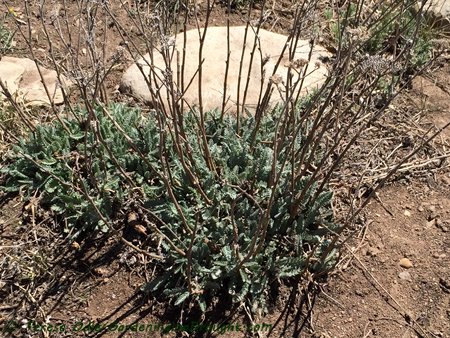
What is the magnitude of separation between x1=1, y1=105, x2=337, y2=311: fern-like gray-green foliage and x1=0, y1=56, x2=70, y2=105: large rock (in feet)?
1.49

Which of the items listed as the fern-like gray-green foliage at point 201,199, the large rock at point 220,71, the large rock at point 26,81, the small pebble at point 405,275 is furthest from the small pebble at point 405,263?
the large rock at point 26,81

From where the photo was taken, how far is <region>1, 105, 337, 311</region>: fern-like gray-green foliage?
2900mm

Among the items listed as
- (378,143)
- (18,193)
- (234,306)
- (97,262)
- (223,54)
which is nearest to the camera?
(234,306)

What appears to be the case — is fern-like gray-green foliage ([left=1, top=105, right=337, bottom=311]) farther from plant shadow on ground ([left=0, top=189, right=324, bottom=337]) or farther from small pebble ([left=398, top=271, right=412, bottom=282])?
small pebble ([left=398, top=271, right=412, bottom=282])

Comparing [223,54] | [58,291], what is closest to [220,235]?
[58,291]

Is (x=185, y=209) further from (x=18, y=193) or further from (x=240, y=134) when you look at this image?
(x=18, y=193)

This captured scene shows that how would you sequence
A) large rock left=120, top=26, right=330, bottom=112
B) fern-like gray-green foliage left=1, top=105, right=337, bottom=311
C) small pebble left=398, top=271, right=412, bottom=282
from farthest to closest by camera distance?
large rock left=120, top=26, right=330, bottom=112
small pebble left=398, top=271, right=412, bottom=282
fern-like gray-green foliage left=1, top=105, right=337, bottom=311

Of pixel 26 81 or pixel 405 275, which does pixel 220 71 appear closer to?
pixel 26 81

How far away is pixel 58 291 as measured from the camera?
3.05m

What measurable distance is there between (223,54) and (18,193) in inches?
71.1

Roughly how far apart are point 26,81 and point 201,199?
187 cm

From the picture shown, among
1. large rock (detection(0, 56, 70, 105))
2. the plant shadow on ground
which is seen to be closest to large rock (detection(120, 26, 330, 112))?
large rock (detection(0, 56, 70, 105))

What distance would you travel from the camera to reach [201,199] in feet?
10.3

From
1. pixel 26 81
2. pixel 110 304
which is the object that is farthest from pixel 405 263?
pixel 26 81
